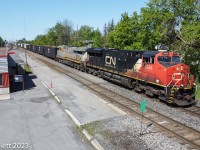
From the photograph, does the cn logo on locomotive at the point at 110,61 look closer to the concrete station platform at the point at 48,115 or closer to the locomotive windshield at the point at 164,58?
the concrete station platform at the point at 48,115

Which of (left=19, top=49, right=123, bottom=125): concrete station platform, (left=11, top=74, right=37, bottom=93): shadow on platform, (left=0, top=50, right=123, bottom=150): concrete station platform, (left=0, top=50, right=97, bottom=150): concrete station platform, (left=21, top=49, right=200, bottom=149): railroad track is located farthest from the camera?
(left=11, top=74, right=37, bottom=93): shadow on platform

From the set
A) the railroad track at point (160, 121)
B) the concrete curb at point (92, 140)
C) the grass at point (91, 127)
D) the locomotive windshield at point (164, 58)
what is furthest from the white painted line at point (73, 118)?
the locomotive windshield at point (164, 58)

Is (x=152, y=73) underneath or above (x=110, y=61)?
underneath

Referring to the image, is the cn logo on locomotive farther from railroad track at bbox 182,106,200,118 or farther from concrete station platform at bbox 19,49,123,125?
railroad track at bbox 182,106,200,118

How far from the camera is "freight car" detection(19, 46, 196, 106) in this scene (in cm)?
1812

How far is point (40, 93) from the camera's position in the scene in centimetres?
2272

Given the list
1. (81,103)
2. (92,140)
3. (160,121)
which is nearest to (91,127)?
(92,140)

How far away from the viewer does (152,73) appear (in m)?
19.6

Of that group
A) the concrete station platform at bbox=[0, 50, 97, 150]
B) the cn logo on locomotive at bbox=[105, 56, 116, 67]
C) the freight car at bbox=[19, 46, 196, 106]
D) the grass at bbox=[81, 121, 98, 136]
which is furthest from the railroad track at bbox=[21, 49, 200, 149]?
the cn logo on locomotive at bbox=[105, 56, 116, 67]

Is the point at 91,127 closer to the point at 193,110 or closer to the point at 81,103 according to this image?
the point at 81,103

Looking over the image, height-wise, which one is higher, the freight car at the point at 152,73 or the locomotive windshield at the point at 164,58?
the locomotive windshield at the point at 164,58

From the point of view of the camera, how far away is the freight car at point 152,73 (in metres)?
18.1

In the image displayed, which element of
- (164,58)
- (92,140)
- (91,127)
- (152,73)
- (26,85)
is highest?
(164,58)

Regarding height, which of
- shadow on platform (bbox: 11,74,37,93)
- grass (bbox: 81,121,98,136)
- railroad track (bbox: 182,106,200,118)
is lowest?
grass (bbox: 81,121,98,136)
